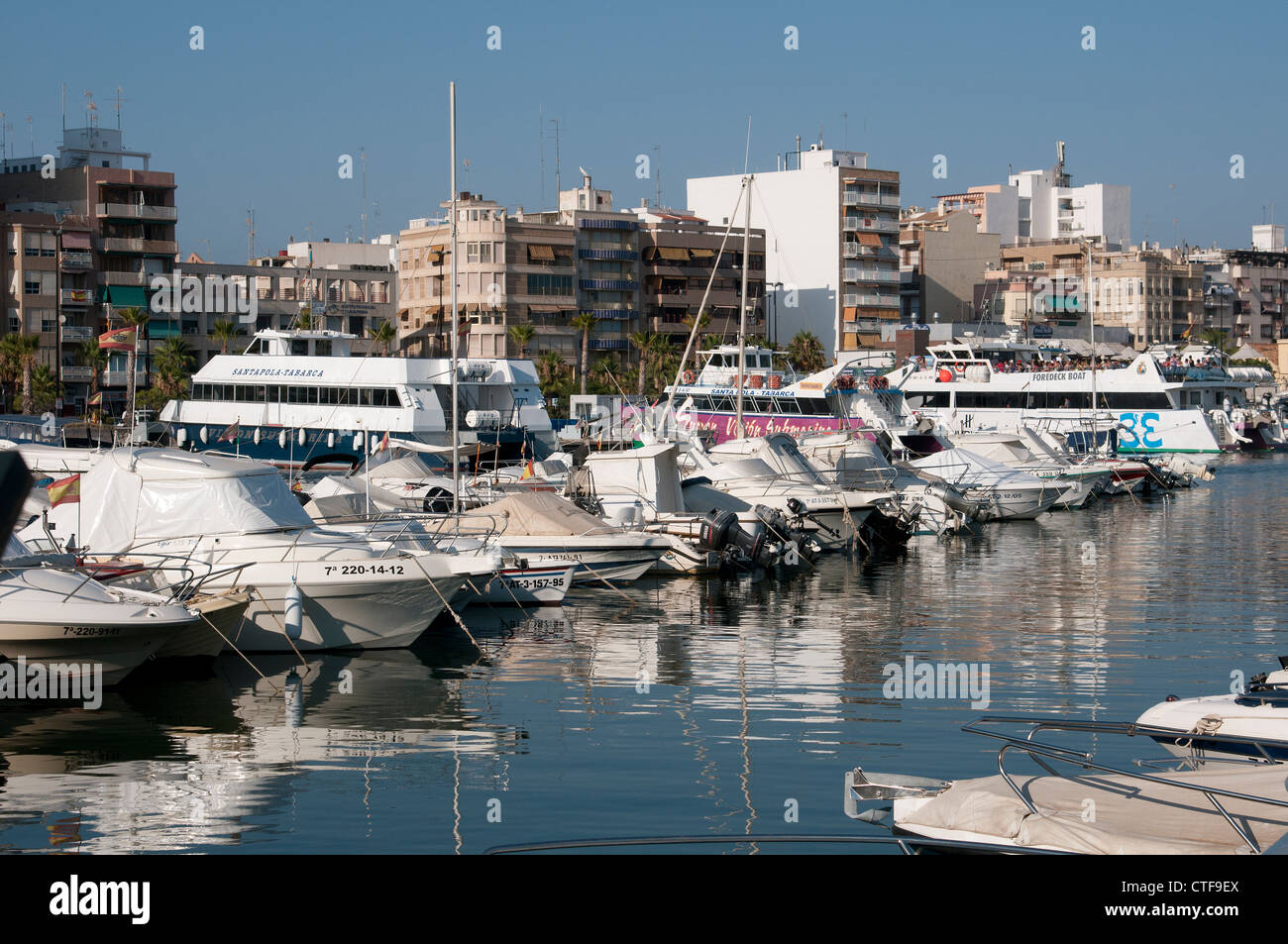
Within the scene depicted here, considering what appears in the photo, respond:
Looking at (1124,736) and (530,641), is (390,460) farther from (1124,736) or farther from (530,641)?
(1124,736)

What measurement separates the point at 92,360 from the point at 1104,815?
83.6 m

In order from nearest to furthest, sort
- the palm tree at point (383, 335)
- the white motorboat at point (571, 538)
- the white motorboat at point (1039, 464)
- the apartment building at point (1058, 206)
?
1. the white motorboat at point (571, 538)
2. the white motorboat at point (1039, 464)
3. the palm tree at point (383, 335)
4. the apartment building at point (1058, 206)

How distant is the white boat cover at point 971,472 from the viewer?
158 feet

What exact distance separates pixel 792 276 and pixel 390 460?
81594mm

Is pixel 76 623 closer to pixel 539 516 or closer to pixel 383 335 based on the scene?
pixel 539 516

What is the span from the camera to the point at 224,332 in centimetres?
8650

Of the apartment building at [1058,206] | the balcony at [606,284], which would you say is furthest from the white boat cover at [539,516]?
the apartment building at [1058,206]

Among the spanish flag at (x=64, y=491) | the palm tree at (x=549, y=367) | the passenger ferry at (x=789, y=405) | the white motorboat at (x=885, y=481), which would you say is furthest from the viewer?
the palm tree at (x=549, y=367)

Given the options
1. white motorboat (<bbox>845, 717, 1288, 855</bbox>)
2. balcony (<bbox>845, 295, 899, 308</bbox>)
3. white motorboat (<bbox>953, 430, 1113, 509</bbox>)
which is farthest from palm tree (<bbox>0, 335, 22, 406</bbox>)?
white motorboat (<bbox>845, 717, 1288, 855</bbox>)

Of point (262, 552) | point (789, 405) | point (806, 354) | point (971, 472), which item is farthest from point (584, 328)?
point (262, 552)

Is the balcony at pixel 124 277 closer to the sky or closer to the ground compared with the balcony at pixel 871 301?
closer to the ground

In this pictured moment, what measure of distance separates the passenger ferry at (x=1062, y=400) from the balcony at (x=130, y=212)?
4722 centimetres

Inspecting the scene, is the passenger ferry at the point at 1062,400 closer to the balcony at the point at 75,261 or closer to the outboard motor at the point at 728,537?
the outboard motor at the point at 728,537
